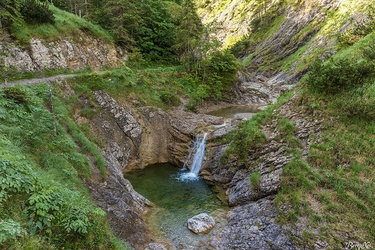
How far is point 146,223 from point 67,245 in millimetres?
7868

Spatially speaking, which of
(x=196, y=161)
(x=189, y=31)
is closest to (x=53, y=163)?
(x=196, y=161)

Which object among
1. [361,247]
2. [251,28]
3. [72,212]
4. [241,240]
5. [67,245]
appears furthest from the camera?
[251,28]

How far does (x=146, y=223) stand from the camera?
46.9 feet

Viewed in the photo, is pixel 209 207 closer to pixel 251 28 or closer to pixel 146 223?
pixel 146 223

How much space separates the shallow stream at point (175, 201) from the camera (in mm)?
13672

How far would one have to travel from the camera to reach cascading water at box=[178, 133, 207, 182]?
20344 mm

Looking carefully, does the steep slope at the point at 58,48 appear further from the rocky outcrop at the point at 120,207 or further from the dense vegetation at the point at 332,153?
the dense vegetation at the point at 332,153

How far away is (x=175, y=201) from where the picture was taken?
663 inches

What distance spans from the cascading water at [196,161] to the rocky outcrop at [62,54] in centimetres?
1380

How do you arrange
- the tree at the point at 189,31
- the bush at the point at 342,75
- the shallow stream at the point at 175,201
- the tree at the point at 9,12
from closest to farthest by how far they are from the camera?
the shallow stream at the point at 175,201 < the bush at the point at 342,75 < the tree at the point at 9,12 < the tree at the point at 189,31

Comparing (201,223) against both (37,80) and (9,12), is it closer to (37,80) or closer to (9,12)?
(37,80)

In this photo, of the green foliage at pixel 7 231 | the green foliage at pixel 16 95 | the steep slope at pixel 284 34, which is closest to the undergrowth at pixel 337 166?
the steep slope at pixel 284 34

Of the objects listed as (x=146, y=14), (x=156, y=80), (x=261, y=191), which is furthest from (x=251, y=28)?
(x=261, y=191)

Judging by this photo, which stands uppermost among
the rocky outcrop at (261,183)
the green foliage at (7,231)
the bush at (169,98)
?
the green foliage at (7,231)
